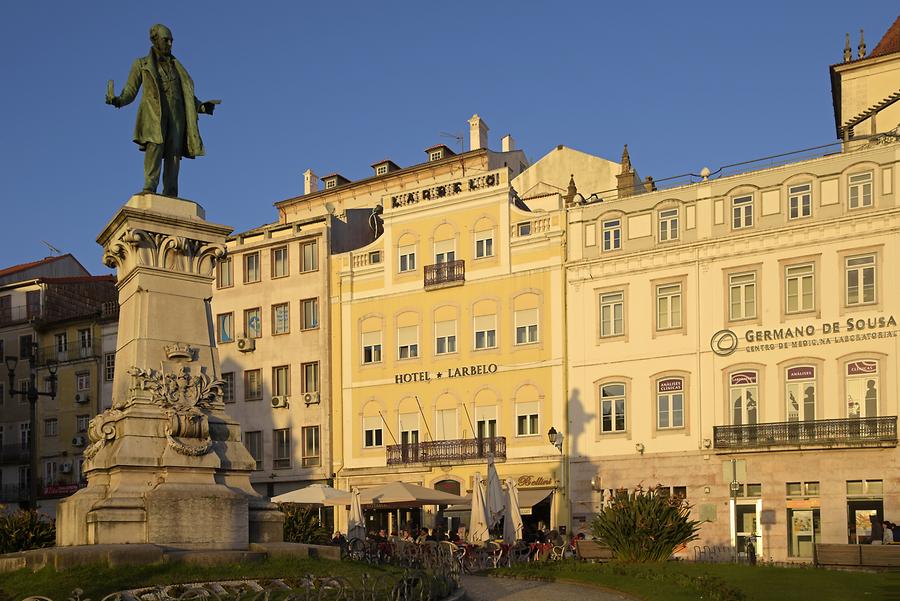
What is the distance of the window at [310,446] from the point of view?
52091 mm

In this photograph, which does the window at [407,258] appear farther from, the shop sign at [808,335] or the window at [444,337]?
the shop sign at [808,335]

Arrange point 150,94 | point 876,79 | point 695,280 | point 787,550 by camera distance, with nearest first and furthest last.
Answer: point 150,94
point 787,550
point 695,280
point 876,79

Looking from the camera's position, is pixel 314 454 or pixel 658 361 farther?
pixel 314 454

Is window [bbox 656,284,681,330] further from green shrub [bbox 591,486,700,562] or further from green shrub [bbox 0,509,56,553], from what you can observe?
green shrub [bbox 0,509,56,553]

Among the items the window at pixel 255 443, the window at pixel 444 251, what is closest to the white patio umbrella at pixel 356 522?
the window at pixel 444 251

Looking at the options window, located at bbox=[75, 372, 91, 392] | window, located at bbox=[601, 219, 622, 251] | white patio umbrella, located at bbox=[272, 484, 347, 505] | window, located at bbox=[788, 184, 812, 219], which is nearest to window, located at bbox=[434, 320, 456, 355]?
window, located at bbox=[601, 219, 622, 251]

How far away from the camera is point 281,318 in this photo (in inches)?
2143

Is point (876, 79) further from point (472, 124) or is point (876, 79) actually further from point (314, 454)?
point (314, 454)

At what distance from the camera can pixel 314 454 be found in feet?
171

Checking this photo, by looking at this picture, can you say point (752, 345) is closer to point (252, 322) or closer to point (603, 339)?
point (603, 339)

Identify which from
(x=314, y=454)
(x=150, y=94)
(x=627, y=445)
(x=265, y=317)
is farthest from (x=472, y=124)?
(x=150, y=94)

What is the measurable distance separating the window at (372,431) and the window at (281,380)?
15.1 ft

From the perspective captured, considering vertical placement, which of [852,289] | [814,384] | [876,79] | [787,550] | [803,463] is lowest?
[787,550]

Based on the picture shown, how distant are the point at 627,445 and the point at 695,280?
642cm
